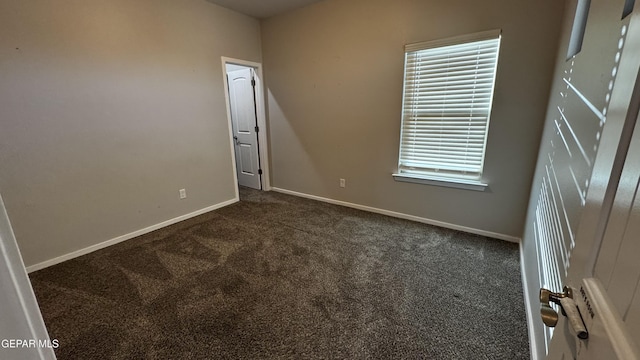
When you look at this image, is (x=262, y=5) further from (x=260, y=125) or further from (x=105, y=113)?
(x=105, y=113)

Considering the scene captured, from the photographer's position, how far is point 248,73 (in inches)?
161

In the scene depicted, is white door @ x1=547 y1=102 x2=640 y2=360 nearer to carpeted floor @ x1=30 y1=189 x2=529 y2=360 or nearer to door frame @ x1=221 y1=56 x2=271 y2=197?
carpeted floor @ x1=30 y1=189 x2=529 y2=360

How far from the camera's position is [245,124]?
4.39 metres

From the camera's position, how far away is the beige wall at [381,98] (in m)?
2.28

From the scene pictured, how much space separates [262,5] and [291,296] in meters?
3.43

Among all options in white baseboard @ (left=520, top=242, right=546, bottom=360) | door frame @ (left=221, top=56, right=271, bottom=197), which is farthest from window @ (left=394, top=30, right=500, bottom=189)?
door frame @ (left=221, top=56, right=271, bottom=197)

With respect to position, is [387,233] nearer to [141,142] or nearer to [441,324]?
[441,324]

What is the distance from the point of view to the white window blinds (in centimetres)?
247

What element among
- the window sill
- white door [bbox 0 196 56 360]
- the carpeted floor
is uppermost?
white door [bbox 0 196 56 360]

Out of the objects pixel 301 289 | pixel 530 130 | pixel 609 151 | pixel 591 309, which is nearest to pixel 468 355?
pixel 301 289

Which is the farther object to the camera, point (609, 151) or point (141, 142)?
point (141, 142)

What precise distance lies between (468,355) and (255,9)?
13.6 feet

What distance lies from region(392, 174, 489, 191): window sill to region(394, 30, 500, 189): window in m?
0.01

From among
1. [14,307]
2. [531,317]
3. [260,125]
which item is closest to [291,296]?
[531,317]
